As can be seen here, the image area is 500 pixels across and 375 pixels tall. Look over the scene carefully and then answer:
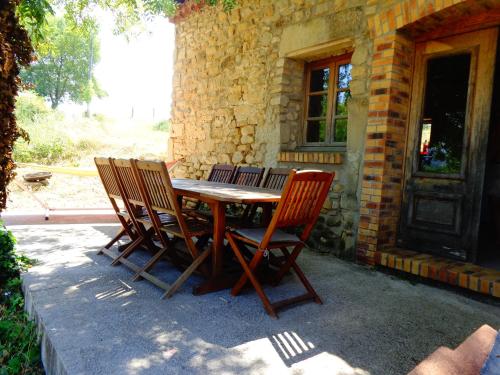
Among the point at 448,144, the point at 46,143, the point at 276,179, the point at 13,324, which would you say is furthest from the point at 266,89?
the point at 46,143

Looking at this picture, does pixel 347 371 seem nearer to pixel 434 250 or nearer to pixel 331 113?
pixel 434 250

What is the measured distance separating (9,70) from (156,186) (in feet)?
4.76

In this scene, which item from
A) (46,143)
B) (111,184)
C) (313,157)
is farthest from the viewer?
(46,143)

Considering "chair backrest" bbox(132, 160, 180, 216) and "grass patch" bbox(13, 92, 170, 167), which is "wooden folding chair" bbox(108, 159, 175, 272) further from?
"grass patch" bbox(13, 92, 170, 167)

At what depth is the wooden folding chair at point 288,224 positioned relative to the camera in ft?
7.45

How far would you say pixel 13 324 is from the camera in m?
2.30

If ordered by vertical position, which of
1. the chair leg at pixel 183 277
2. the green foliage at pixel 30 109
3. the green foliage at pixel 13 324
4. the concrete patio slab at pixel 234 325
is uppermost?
the green foliage at pixel 30 109

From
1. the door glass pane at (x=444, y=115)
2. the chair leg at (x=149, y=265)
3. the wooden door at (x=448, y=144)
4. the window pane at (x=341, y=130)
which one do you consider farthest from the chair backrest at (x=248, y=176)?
the door glass pane at (x=444, y=115)

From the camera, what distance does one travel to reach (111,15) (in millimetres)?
5891

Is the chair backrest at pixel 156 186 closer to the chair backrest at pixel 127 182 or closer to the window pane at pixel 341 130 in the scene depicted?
the chair backrest at pixel 127 182

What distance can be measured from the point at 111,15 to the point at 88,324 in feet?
17.9

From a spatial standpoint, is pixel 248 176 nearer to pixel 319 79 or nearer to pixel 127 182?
pixel 127 182

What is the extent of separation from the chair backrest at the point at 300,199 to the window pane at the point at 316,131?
2036 mm

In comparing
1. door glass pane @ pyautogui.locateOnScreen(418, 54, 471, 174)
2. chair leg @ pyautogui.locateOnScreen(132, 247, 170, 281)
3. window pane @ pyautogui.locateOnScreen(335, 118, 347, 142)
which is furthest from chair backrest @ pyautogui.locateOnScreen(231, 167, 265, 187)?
door glass pane @ pyautogui.locateOnScreen(418, 54, 471, 174)
